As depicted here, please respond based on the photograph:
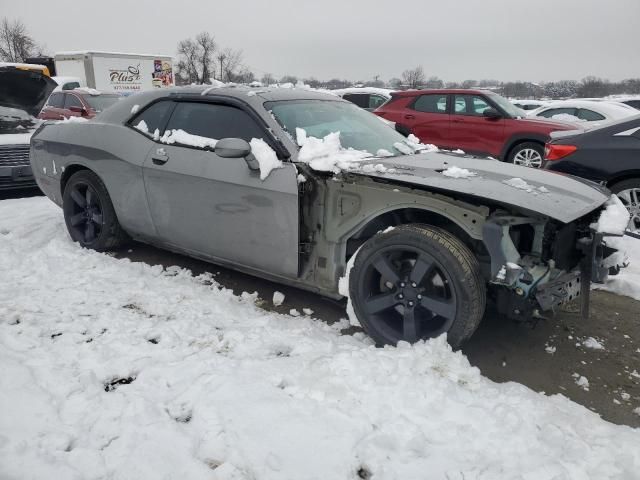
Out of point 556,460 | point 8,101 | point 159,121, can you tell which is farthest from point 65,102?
point 556,460

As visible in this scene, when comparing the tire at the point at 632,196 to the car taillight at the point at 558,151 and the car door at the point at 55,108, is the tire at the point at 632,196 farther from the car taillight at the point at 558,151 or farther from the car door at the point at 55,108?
the car door at the point at 55,108

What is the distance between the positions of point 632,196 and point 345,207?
332 centimetres

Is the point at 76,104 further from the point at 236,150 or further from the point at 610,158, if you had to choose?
the point at 610,158

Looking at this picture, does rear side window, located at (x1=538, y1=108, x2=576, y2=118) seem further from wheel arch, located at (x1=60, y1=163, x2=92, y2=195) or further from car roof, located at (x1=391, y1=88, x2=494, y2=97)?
wheel arch, located at (x1=60, y1=163, x2=92, y2=195)

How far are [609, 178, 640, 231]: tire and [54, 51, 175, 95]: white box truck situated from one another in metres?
17.9

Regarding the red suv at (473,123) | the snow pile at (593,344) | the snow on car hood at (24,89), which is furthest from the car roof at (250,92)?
the red suv at (473,123)

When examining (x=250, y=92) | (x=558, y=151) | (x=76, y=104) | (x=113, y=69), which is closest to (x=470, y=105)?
(x=558, y=151)

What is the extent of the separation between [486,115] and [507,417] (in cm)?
703

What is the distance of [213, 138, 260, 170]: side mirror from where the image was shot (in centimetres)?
309

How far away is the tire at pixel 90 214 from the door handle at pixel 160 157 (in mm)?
758

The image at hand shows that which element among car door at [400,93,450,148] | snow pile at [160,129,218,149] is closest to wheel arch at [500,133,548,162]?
car door at [400,93,450,148]

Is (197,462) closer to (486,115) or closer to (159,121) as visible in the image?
(159,121)

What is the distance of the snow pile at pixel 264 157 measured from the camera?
312cm

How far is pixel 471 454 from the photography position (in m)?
2.00
